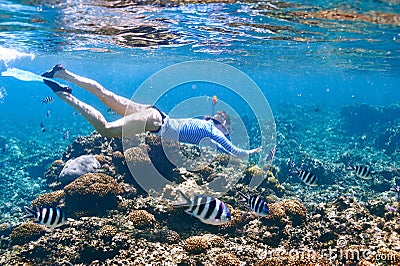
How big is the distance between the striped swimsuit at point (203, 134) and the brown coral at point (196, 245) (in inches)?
97.5

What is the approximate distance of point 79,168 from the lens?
35.9 feet

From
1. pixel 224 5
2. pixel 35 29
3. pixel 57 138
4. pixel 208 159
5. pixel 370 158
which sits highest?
pixel 224 5

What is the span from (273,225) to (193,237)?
2.25 meters

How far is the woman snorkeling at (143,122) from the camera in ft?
18.7

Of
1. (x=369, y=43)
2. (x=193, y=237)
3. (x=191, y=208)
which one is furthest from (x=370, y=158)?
(x=191, y=208)

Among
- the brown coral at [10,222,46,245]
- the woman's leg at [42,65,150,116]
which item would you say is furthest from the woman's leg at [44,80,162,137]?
the brown coral at [10,222,46,245]

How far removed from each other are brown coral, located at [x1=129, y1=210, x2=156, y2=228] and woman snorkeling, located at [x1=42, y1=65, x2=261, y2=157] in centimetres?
237

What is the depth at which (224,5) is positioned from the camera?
12359 millimetres

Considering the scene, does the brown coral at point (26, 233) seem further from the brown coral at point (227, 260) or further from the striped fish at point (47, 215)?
the brown coral at point (227, 260)

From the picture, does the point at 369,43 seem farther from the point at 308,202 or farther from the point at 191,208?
the point at 191,208

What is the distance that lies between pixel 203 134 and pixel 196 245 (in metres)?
2.79

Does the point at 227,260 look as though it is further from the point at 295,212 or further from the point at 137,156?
the point at 137,156

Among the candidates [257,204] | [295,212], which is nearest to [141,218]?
[257,204]

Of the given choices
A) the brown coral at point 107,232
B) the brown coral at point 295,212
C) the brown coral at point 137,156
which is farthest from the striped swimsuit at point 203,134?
the brown coral at point 137,156
